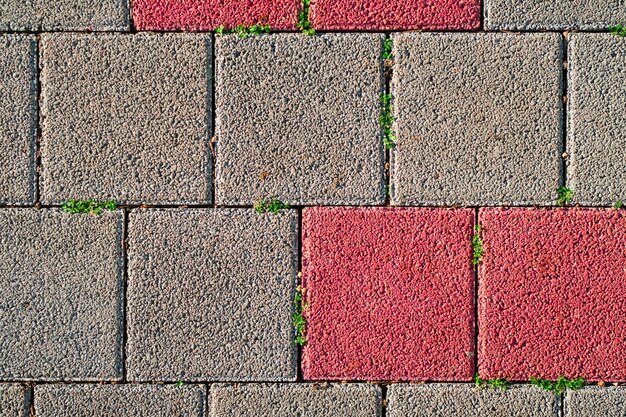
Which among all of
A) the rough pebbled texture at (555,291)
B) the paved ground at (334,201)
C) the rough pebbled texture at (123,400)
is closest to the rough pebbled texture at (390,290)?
the paved ground at (334,201)

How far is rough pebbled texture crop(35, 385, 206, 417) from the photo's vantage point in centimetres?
249

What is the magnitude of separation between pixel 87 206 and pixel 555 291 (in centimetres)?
209

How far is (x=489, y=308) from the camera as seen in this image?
2.47m

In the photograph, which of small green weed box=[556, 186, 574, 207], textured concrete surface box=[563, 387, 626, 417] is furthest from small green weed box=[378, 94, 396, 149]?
textured concrete surface box=[563, 387, 626, 417]

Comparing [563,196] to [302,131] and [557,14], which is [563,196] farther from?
[302,131]

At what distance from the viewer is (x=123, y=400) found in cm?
249

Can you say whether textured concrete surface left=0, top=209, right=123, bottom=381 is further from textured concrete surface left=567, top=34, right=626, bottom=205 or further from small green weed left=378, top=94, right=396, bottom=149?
textured concrete surface left=567, top=34, right=626, bottom=205

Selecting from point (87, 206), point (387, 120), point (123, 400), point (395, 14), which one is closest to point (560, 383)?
point (387, 120)

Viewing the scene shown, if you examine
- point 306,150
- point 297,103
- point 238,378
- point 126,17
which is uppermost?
point 126,17

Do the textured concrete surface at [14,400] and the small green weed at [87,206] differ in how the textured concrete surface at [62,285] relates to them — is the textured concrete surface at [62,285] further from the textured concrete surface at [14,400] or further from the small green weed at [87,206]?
the textured concrete surface at [14,400]

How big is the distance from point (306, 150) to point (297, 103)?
0.69 ft

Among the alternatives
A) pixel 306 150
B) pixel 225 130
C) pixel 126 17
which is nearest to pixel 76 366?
pixel 225 130

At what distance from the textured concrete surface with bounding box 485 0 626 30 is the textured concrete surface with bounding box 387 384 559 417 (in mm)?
1604

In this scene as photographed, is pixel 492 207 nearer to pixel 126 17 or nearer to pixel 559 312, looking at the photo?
pixel 559 312
